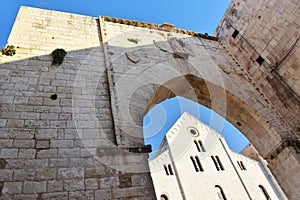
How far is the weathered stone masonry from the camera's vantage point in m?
3.09

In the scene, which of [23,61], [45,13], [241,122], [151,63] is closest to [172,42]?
[151,63]

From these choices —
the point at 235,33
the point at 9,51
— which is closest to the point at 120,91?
the point at 9,51

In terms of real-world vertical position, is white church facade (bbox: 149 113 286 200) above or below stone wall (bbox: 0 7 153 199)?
above

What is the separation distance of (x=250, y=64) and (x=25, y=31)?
6.60 m

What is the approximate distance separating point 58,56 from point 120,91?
162 cm

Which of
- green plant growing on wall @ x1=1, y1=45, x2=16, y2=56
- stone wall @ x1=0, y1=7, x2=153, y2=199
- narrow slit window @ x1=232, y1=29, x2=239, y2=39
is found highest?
narrow slit window @ x1=232, y1=29, x2=239, y2=39

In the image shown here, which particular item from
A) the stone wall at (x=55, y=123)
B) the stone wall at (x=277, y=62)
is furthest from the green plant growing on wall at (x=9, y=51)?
the stone wall at (x=277, y=62)

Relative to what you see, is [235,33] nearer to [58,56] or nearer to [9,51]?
[58,56]

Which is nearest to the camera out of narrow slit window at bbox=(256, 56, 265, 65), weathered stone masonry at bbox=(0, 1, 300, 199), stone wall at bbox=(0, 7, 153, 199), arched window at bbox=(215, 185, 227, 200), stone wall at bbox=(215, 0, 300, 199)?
stone wall at bbox=(0, 7, 153, 199)

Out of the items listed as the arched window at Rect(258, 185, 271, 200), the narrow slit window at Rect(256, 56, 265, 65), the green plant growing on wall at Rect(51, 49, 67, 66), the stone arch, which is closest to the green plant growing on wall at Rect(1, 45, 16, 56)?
the green plant growing on wall at Rect(51, 49, 67, 66)

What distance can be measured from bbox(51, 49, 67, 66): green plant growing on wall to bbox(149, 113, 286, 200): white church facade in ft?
47.7

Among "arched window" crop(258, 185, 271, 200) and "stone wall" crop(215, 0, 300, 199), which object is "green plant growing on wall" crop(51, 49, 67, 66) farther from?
"arched window" crop(258, 185, 271, 200)

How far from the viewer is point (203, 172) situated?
20094mm

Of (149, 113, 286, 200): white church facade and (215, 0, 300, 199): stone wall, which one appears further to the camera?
(149, 113, 286, 200): white church facade
